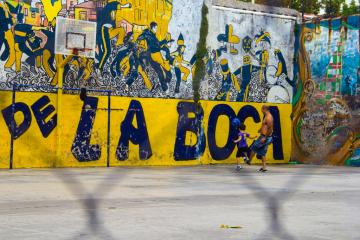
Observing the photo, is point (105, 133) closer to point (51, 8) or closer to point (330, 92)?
point (51, 8)

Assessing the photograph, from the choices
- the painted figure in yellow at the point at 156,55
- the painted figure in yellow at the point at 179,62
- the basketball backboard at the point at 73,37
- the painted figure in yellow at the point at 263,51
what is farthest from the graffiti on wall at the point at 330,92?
the basketball backboard at the point at 73,37

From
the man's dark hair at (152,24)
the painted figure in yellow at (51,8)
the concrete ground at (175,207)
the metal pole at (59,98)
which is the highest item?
the painted figure in yellow at (51,8)

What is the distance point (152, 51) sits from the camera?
62.1ft

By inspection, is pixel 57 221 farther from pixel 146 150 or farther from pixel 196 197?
pixel 146 150

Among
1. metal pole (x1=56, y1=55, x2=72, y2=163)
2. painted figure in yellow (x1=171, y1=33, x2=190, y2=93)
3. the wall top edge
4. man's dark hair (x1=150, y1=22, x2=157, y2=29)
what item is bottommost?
metal pole (x1=56, y1=55, x2=72, y2=163)

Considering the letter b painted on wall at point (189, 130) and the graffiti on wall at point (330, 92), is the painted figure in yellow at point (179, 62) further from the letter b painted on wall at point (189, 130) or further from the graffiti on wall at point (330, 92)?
the graffiti on wall at point (330, 92)

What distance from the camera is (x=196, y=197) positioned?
10.5 meters

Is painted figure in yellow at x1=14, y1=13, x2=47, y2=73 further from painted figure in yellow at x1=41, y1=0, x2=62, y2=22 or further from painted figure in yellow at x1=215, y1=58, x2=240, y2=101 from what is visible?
painted figure in yellow at x1=215, y1=58, x2=240, y2=101

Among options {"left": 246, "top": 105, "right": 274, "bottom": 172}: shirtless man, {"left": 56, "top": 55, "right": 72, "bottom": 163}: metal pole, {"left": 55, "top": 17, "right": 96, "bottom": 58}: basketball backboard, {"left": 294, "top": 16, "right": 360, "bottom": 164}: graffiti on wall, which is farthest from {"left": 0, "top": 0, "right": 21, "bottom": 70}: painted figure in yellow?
{"left": 294, "top": 16, "right": 360, "bottom": 164}: graffiti on wall

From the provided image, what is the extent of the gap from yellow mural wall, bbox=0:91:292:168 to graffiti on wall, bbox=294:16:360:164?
156 cm

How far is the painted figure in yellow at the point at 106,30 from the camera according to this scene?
58.7 ft

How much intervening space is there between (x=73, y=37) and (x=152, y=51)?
104 inches

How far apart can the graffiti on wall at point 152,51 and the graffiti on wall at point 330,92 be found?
0.73 metres

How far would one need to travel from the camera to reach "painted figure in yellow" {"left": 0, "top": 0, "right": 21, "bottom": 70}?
53.6ft
